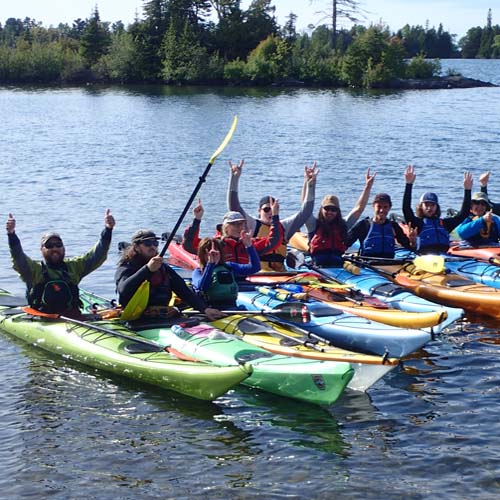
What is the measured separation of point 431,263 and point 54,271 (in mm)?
4879

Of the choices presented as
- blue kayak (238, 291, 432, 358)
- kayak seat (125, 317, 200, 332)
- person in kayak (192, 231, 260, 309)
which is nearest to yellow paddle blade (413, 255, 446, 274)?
blue kayak (238, 291, 432, 358)

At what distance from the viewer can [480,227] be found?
12.8 metres

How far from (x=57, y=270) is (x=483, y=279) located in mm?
5511

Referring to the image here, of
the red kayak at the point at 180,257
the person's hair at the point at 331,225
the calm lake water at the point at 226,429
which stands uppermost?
the person's hair at the point at 331,225

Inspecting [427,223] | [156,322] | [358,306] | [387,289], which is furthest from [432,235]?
[156,322]

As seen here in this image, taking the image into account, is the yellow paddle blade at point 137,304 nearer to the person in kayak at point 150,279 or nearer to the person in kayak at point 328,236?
the person in kayak at point 150,279

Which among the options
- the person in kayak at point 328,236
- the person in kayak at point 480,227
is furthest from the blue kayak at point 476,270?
the person in kayak at point 328,236

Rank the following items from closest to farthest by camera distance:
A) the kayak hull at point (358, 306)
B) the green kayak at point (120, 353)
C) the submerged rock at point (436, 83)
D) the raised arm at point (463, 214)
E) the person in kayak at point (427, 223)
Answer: the green kayak at point (120, 353)
the kayak hull at point (358, 306)
the person in kayak at point (427, 223)
the raised arm at point (463, 214)
the submerged rock at point (436, 83)

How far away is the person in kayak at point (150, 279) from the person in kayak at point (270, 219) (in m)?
2.04

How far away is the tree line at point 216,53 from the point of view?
55156 mm

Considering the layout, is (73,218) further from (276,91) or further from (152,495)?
(276,91)

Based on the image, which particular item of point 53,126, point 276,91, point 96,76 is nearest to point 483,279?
point 53,126

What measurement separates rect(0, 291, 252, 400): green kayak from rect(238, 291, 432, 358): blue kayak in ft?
5.16

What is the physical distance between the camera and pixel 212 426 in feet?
26.8
